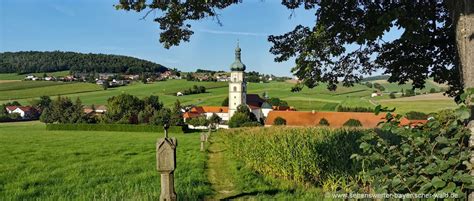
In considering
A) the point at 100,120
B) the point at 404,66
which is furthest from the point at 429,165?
the point at 100,120

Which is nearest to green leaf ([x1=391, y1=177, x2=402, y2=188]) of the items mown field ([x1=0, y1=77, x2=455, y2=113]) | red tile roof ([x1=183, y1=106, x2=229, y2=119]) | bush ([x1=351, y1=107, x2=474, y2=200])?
bush ([x1=351, y1=107, x2=474, y2=200])

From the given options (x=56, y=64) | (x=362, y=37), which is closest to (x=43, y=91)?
(x=56, y=64)

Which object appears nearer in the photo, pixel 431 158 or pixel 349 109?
pixel 431 158

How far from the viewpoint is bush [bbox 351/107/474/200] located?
4.05 m

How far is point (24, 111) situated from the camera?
105m

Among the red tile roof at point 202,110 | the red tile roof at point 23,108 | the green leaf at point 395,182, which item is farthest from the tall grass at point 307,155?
the red tile roof at point 23,108

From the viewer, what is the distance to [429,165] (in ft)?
13.8

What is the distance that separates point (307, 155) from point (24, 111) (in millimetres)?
110010

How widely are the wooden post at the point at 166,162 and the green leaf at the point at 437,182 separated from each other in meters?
4.62

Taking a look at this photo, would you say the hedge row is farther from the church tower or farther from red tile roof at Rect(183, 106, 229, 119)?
the church tower

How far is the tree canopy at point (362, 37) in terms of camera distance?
6336 mm

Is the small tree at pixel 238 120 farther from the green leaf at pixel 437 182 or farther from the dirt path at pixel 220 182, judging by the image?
the green leaf at pixel 437 182

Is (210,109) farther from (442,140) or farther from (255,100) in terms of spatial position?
(442,140)

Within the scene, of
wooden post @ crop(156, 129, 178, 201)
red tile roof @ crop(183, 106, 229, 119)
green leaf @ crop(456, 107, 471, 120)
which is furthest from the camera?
red tile roof @ crop(183, 106, 229, 119)
